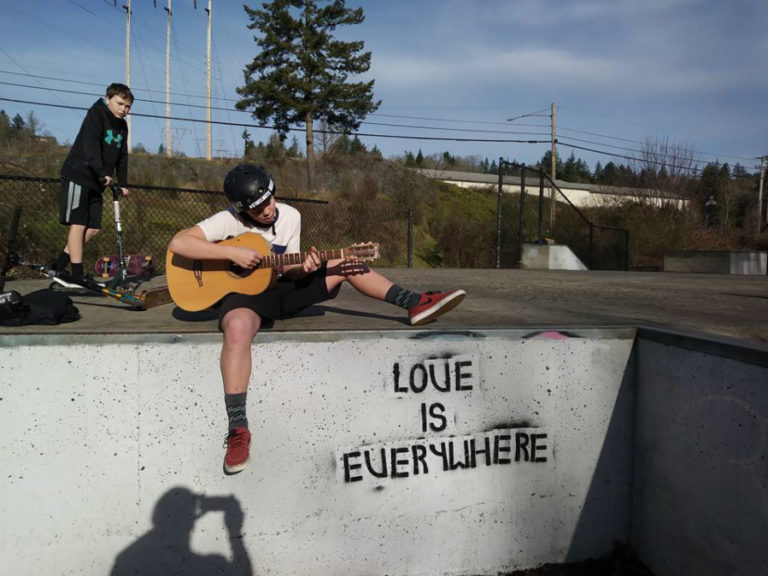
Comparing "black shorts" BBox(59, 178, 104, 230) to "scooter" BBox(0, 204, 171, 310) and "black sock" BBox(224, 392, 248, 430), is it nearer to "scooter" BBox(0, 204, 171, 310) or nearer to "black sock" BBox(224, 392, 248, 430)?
"scooter" BBox(0, 204, 171, 310)

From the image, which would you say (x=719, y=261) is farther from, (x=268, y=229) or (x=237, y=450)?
(x=237, y=450)

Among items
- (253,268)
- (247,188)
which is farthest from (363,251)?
(247,188)

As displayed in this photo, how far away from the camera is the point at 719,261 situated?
36.0 ft

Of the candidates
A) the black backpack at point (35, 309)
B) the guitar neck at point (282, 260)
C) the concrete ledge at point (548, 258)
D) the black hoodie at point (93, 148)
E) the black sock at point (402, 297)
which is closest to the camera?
the black backpack at point (35, 309)

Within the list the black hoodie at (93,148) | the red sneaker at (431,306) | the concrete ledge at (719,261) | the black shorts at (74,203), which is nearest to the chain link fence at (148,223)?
the black shorts at (74,203)

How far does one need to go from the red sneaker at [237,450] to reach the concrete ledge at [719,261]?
11.1 meters

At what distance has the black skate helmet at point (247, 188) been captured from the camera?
2877 millimetres

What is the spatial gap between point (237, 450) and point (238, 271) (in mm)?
990

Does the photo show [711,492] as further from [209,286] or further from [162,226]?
[162,226]

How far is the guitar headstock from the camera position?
2994 mm

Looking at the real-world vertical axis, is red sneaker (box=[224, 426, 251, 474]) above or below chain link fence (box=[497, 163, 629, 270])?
below

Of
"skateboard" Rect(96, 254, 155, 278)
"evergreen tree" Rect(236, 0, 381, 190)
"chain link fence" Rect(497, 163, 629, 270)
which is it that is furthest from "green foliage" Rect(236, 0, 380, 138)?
"skateboard" Rect(96, 254, 155, 278)

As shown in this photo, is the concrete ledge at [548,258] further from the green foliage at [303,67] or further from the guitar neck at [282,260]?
the green foliage at [303,67]

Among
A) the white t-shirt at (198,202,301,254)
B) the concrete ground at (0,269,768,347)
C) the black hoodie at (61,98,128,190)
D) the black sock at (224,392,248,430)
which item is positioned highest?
the black hoodie at (61,98,128,190)
